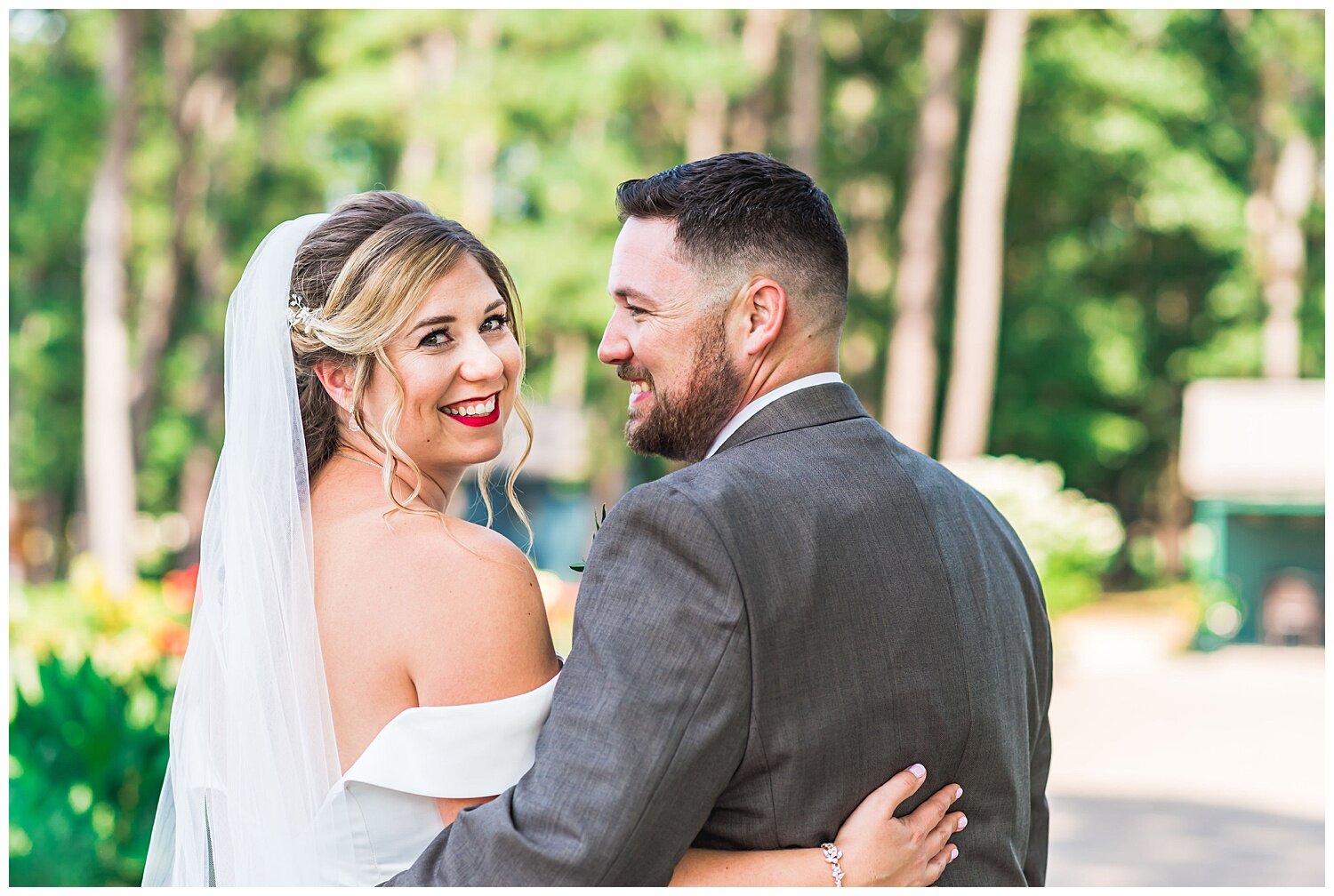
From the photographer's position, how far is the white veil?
2.75 metres

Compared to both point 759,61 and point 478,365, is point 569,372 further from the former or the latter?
point 478,365

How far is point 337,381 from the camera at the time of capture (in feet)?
9.63

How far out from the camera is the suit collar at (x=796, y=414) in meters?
2.52

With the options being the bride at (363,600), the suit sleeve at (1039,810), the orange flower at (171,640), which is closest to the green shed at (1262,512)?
the orange flower at (171,640)

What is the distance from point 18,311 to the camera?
2517 centimetres

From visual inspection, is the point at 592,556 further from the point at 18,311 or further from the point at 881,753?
the point at 18,311

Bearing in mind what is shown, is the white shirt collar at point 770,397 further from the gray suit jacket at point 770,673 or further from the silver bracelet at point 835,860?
the silver bracelet at point 835,860

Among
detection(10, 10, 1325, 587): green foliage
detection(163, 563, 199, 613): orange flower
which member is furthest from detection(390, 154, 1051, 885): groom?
detection(10, 10, 1325, 587): green foliage

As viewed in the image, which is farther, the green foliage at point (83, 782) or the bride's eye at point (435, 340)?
the green foliage at point (83, 782)

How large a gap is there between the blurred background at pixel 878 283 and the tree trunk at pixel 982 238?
53mm

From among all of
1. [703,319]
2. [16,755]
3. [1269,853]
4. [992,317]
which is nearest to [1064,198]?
[992,317]

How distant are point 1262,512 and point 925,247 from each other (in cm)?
665

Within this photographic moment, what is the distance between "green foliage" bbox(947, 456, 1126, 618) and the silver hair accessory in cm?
1367

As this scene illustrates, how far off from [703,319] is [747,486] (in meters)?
0.41
